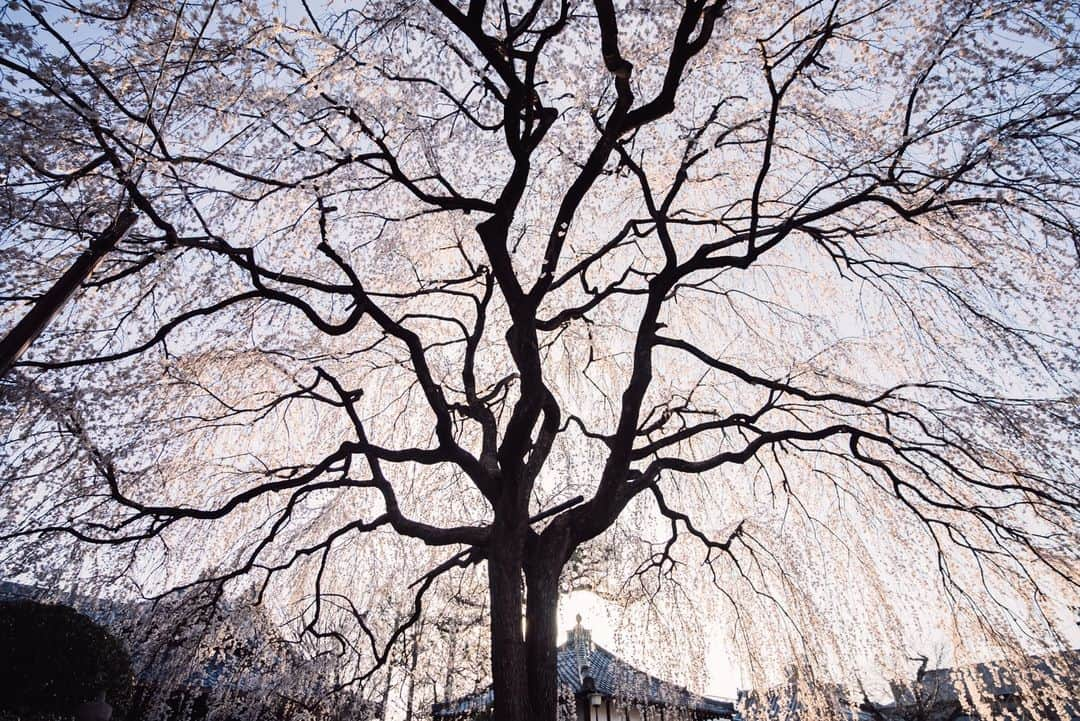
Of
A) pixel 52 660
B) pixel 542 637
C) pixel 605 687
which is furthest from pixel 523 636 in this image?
pixel 605 687

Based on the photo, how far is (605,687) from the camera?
11.5 m

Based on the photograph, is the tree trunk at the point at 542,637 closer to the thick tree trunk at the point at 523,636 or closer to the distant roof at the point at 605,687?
the thick tree trunk at the point at 523,636

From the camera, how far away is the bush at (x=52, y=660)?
17.7 ft

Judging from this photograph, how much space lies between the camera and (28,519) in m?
4.64

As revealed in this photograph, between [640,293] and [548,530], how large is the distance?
3.00m

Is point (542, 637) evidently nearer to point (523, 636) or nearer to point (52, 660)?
point (523, 636)

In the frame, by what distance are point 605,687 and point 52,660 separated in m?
9.39

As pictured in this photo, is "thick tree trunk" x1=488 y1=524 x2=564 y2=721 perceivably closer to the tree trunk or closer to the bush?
the tree trunk

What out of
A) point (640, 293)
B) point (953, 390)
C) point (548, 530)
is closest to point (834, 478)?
point (953, 390)

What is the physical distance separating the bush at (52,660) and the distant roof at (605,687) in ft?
13.8

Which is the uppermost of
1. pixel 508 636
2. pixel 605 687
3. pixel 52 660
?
pixel 605 687

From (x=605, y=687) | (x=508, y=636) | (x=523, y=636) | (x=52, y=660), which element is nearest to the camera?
(x=508, y=636)

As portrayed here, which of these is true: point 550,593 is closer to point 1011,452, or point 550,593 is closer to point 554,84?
point 1011,452

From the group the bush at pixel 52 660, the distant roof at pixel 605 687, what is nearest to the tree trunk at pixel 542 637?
the distant roof at pixel 605 687
